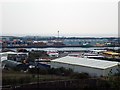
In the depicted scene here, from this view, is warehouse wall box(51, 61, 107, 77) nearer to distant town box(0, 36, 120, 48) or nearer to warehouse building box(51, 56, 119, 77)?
warehouse building box(51, 56, 119, 77)

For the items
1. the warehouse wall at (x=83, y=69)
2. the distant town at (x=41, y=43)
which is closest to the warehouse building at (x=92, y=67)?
the warehouse wall at (x=83, y=69)

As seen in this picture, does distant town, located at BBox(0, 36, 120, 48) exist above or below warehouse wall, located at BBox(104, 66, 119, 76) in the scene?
above

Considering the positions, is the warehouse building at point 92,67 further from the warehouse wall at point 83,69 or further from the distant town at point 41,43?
the distant town at point 41,43

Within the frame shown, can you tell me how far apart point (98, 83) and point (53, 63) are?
6.65 ft

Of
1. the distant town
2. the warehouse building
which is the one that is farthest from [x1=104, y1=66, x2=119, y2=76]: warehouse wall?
the distant town

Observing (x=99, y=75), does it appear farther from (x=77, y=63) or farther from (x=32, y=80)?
(x=32, y=80)

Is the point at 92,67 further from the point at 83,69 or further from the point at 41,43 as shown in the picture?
the point at 41,43

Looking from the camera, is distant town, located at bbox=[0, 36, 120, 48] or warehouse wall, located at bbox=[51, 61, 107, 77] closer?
warehouse wall, located at bbox=[51, 61, 107, 77]

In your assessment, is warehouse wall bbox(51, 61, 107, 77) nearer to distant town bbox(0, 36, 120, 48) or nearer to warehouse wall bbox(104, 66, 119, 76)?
warehouse wall bbox(104, 66, 119, 76)

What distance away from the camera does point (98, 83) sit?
3312mm

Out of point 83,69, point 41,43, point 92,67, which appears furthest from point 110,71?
point 41,43

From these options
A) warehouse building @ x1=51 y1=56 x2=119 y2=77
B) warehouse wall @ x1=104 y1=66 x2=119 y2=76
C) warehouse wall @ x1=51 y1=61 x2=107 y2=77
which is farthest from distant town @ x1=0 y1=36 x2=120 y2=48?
warehouse wall @ x1=104 y1=66 x2=119 y2=76

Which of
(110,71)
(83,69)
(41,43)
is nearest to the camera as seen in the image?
(110,71)

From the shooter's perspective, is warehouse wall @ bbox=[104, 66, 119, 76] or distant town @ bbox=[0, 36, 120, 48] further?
distant town @ bbox=[0, 36, 120, 48]
